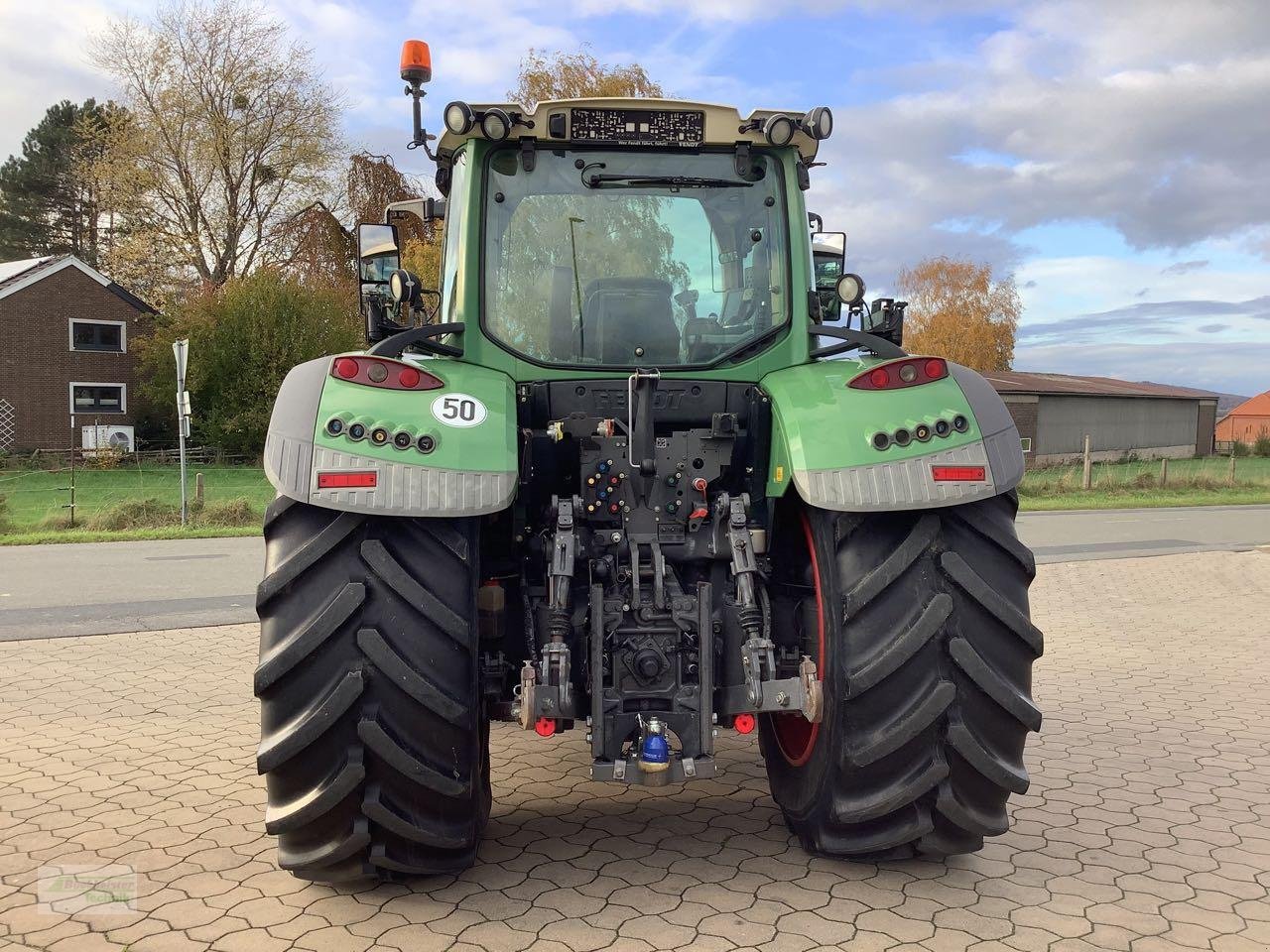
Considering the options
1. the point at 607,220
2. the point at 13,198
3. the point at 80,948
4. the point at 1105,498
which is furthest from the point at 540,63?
the point at 13,198

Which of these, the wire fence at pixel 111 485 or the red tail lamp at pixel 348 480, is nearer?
the red tail lamp at pixel 348 480

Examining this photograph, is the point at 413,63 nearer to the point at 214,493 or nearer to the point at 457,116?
the point at 457,116

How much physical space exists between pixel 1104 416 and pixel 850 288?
4577 cm

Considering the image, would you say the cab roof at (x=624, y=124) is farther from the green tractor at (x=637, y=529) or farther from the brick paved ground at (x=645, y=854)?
the brick paved ground at (x=645, y=854)

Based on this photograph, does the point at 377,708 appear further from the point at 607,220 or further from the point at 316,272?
the point at 316,272

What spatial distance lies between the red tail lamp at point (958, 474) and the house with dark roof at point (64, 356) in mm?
40872

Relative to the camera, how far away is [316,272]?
1672 inches

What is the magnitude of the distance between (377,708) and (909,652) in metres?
A: 1.65

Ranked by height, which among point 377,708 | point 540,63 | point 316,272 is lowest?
point 377,708

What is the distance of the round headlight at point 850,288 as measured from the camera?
4195 mm

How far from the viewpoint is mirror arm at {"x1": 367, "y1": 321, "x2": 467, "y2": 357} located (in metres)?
3.76

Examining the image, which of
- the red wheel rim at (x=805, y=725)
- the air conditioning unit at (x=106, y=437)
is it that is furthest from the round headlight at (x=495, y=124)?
the air conditioning unit at (x=106, y=437)

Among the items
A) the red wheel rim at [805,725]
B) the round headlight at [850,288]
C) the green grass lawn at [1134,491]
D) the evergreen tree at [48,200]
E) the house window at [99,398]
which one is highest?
the evergreen tree at [48,200]
